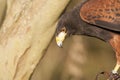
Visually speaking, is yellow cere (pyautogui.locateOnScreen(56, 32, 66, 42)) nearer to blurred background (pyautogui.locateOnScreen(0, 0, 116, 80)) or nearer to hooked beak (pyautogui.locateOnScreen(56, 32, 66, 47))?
hooked beak (pyautogui.locateOnScreen(56, 32, 66, 47))

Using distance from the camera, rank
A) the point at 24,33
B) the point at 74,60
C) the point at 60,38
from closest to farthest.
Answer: the point at 24,33 < the point at 60,38 < the point at 74,60

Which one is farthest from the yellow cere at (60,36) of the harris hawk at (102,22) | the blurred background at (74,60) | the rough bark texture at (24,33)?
the blurred background at (74,60)

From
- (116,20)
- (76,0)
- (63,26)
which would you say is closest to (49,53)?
(76,0)

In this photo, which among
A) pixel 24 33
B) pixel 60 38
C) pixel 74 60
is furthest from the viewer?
pixel 74 60

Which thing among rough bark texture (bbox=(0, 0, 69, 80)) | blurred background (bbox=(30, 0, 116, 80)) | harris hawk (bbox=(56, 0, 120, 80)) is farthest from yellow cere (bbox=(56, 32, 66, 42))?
blurred background (bbox=(30, 0, 116, 80))

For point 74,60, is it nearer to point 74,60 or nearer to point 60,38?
point 74,60

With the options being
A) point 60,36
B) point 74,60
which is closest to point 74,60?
point 74,60
